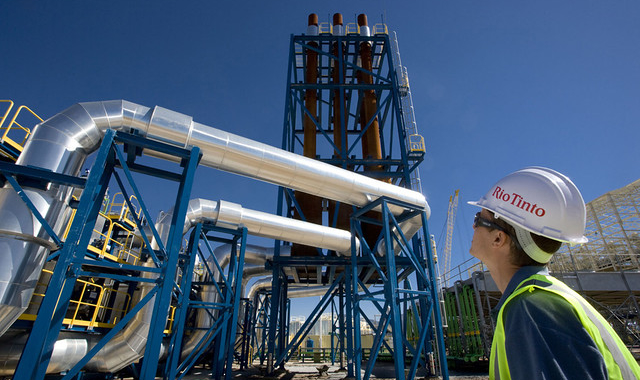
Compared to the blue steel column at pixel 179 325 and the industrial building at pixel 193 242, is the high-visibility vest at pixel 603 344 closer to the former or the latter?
the industrial building at pixel 193 242

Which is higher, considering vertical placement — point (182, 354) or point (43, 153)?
point (43, 153)

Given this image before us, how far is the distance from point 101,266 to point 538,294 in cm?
586

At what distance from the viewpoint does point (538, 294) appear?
0.99 m

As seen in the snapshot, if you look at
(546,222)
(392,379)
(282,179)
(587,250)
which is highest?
(587,250)

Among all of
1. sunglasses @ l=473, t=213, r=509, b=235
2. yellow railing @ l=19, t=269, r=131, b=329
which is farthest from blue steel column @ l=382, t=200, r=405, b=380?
yellow railing @ l=19, t=269, r=131, b=329

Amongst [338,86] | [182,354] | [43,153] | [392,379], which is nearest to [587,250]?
[392,379]

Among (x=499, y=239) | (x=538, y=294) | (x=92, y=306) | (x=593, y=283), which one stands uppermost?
(x=593, y=283)

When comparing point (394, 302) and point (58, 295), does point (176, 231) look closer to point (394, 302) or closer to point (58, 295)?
point (58, 295)

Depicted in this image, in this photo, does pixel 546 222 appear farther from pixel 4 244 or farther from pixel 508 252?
pixel 4 244

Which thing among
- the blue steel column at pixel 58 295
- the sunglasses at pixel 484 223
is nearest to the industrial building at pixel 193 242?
the blue steel column at pixel 58 295

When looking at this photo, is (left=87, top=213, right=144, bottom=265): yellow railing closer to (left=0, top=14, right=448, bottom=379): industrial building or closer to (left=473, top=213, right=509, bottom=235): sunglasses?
(left=0, top=14, right=448, bottom=379): industrial building

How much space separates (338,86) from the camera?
1459 centimetres

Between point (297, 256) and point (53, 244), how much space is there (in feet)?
27.2

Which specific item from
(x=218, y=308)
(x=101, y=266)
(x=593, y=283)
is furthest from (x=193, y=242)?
(x=593, y=283)
